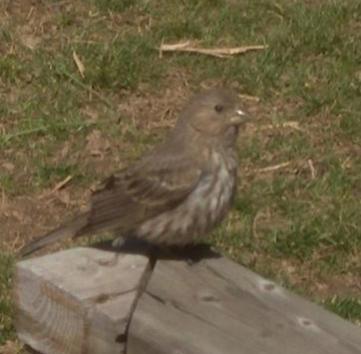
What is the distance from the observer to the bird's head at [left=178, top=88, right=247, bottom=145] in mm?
5176

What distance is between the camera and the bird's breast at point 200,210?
4926 millimetres

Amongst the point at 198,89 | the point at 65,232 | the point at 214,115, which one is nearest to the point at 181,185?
the point at 214,115

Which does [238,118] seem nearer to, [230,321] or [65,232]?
[65,232]

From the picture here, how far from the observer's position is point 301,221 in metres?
6.75

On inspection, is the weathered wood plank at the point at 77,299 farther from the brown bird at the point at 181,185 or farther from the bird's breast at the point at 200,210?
the brown bird at the point at 181,185

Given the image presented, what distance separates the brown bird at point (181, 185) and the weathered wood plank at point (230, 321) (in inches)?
37.4

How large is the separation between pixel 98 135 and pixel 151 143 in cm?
29

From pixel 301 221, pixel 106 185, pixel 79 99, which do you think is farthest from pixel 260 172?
pixel 106 185

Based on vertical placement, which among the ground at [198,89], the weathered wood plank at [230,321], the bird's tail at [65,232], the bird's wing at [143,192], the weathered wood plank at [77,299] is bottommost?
the ground at [198,89]

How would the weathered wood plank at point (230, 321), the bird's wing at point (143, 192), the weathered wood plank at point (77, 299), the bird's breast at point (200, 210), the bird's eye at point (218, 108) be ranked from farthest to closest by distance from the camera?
the bird's eye at point (218, 108) → the bird's wing at point (143, 192) → the bird's breast at point (200, 210) → the weathered wood plank at point (77, 299) → the weathered wood plank at point (230, 321)

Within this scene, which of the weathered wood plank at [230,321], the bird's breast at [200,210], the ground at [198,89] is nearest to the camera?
the weathered wood plank at [230,321]

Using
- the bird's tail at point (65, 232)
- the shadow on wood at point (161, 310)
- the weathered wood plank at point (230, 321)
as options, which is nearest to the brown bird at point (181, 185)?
the bird's tail at point (65, 232)

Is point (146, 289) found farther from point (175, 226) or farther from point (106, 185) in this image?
point (106, 185)

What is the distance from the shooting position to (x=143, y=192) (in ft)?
17.0
